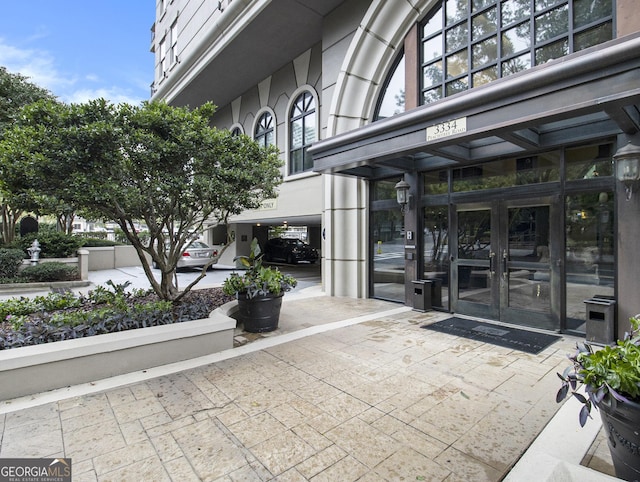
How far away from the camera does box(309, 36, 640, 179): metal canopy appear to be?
3367mm

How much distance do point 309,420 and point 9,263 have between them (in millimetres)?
11511

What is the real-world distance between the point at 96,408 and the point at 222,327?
1.70 metres

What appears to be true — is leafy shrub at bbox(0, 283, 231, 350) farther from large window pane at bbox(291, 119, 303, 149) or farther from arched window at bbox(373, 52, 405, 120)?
large window pane at bbox(291, 119, 303, 149)

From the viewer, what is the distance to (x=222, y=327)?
4.66m

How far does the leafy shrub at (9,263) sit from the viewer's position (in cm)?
991

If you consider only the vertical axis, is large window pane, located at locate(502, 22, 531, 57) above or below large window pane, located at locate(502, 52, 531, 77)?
above

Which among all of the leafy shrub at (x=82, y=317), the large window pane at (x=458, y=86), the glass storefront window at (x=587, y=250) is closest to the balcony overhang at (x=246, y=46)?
the large window pane at (x=458, y=86)

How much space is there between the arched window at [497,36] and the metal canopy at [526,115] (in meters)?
1.30

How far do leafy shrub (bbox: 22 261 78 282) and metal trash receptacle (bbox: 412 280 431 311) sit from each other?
10670 mm

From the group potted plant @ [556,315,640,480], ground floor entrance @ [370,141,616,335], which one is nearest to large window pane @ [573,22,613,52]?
ground floor entrance @ [370,141,616,335]

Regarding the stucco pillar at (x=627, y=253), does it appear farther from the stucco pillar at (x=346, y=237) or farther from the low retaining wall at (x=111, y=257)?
the low retaining wall at (x=111, y=257)

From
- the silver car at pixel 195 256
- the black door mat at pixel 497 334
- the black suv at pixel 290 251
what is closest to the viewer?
the black door mat at pixel 497 334

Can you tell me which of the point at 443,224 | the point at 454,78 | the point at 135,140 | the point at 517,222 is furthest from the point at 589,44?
the point at 135,140

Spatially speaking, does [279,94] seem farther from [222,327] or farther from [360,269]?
[222,327]
